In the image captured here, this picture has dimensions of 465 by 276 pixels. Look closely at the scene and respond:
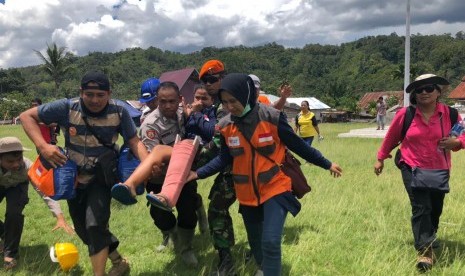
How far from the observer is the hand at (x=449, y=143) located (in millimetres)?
3990

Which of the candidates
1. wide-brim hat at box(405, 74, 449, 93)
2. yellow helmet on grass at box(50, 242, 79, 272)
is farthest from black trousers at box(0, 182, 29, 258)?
wide-brim hat at box(405, 74, 449, 93)

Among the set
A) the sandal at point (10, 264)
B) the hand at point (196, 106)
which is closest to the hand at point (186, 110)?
the hand at point (196, 106)

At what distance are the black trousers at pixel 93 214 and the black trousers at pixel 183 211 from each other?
2.05 ft

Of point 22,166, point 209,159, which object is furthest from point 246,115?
point 22,166

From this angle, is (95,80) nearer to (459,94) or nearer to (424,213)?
(424,213)

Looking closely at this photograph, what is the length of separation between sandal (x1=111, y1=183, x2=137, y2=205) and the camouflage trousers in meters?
0.91

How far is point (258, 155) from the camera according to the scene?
11.0ft

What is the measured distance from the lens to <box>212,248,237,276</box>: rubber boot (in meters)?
3.85

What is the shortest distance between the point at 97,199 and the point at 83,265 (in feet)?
3.24

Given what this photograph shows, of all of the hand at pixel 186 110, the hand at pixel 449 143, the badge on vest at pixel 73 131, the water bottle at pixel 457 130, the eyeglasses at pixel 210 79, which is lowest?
the hand at pixel 449 143

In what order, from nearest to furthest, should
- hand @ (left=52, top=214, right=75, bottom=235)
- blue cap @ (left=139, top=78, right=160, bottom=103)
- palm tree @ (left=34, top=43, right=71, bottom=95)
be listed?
1. blue cap @ (left=139, top=78, right=160, bottom=103)
2. hand @ (left=52, top=214, right=75, bottom=235)
3. palm tree @ (left=34, top=43, right=71, bottom=95)

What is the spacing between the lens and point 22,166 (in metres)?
4.53

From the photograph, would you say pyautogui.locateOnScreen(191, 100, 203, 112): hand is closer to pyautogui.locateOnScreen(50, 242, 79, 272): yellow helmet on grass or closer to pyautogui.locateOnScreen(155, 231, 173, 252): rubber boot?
pyautogui.locateOnScreen(155, 231, 173, 252): rubber boot

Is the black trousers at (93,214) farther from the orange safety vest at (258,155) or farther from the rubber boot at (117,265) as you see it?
the orange safety vest at (258,155)
